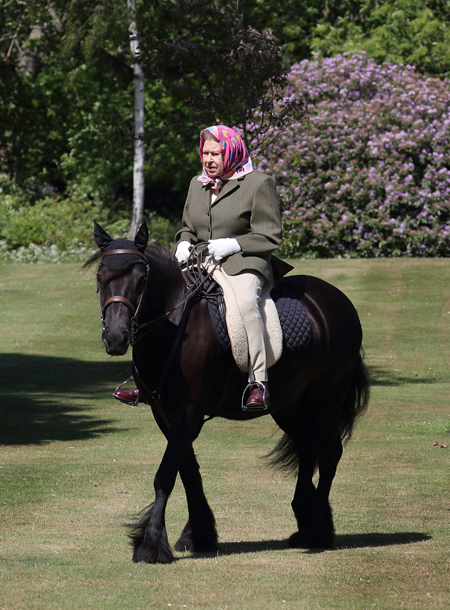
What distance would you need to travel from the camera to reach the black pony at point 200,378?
18.9 feet

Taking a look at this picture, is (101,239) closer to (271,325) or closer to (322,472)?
(271,325)

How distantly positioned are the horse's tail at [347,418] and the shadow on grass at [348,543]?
2.09 ft

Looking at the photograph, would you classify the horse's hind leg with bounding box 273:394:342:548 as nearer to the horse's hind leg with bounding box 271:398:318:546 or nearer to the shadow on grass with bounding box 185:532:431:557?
the horse's hind leg with bounding box 271:398:318:546

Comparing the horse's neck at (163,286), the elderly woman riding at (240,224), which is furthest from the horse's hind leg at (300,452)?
the horse's neck at (163,286)

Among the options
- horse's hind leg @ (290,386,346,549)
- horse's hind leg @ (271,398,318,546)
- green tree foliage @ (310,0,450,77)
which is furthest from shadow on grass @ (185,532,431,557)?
green tree foliage @ (310,0,450,77)

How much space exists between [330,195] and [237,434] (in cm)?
1664

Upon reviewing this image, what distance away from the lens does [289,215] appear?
28.0 m

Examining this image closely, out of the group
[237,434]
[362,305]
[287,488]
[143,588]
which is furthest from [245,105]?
[143,588]

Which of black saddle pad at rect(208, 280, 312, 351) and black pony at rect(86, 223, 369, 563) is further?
black saddle pad at rect(208, 280, 312, 351)

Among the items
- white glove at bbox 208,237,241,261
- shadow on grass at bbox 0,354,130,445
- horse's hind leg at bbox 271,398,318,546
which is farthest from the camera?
shadow on grass at bbox 0,354,130,445

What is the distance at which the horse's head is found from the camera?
5.43 metres

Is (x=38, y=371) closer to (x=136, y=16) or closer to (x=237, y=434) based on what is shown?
(x=237, y=434)

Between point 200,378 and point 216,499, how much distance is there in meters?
2.35

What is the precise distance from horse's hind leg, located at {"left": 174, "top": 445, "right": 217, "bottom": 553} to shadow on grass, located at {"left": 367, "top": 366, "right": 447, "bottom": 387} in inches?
364
